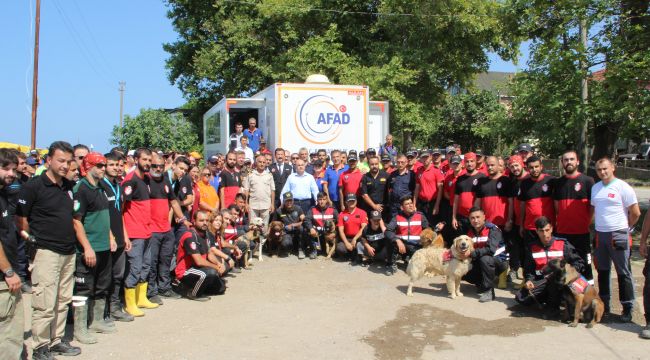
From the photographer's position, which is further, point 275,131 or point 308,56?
point 308,56

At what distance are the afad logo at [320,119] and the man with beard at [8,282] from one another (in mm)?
8426

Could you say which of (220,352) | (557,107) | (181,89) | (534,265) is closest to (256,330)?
(220,352)

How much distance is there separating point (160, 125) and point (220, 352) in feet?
76.3

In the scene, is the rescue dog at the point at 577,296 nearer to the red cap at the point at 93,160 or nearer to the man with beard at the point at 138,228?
the man with beard at the point at 138,228

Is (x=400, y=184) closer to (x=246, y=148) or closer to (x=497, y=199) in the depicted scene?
(x=497, y=199)

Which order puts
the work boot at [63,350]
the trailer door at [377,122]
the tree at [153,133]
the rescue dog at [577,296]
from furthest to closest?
1. the tree at [153,133]
2. the trailer door at [377,122]
3. the rescue dog at [577,296]
4. the work boot at [63,350]

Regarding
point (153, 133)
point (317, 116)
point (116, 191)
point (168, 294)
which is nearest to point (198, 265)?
point (168, 294)

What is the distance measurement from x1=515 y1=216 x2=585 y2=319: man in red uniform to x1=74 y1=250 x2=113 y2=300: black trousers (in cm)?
490

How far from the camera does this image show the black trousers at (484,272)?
24.6 feet

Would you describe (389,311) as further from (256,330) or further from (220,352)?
(220,352)

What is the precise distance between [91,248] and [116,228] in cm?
57

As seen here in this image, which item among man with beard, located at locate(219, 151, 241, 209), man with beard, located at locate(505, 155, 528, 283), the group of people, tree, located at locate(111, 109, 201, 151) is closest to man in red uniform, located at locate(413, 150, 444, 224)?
the group of people

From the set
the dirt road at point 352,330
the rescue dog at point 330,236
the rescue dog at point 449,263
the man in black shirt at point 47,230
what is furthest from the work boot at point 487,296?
the man in black shirt at point 47,230

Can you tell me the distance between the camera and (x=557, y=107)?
12680mm
